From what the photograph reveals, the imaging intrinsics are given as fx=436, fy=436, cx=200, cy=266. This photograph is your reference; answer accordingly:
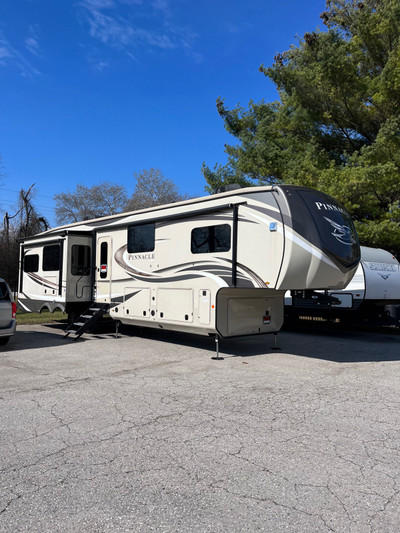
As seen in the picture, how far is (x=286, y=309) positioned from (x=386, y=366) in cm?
533

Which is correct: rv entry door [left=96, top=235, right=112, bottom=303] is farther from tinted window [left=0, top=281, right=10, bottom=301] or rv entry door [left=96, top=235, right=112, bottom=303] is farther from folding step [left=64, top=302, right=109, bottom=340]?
tinted window [left=0, top=281, right=10, bottom=301]

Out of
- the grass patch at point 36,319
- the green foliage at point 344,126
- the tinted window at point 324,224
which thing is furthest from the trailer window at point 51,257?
the green foliage at point 344,126

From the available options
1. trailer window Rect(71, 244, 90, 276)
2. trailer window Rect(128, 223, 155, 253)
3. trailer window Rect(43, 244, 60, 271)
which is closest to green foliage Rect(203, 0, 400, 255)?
trailer window Rect(128, 223, 155, 253)

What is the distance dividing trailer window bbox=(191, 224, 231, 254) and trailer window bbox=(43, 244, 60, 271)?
4961 mm

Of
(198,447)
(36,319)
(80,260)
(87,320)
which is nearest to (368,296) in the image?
(87,320)

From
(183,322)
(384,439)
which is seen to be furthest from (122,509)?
(183,322)

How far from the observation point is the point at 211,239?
8758mm

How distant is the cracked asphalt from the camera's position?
287cm

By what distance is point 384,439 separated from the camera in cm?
425

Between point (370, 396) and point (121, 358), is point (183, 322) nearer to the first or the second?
point (121, 358)

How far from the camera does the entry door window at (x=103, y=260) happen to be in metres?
11.5

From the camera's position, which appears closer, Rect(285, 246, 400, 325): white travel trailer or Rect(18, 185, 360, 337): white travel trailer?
Rect(18, 185, 360, 337): white travel trailer

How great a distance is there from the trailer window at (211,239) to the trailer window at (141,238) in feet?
4.56

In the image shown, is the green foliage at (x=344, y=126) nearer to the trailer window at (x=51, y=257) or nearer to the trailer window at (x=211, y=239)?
the trailer window at (x=211, y=239)
